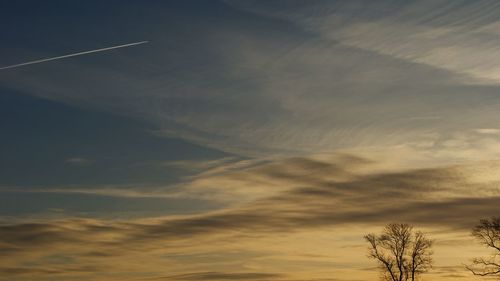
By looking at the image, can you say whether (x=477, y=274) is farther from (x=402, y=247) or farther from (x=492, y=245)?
(x=402, y=247)

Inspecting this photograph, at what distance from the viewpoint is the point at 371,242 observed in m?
87.5

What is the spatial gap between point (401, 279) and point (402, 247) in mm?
4179

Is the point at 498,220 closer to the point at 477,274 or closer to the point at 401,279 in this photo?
the point at 477,274

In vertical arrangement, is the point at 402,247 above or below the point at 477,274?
above

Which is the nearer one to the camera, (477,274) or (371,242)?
(477,274)

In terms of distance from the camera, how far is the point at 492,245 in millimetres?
69562

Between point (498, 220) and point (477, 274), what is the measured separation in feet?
21.1

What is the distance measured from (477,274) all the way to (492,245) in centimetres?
379

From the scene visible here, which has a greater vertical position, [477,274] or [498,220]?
[498,220]

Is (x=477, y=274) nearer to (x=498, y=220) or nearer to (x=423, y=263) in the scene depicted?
(x=498, y=220)

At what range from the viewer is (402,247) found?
86.5 metres

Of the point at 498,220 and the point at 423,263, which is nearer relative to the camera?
the point at 498,220

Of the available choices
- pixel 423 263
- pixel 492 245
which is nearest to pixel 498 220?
pixel 492 245

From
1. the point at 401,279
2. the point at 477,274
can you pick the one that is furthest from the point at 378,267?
the point at 477,274
